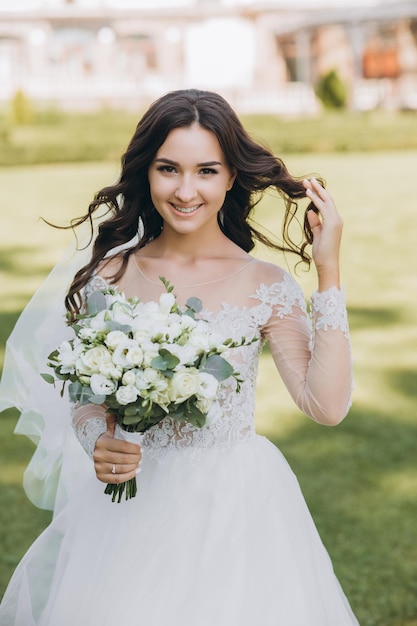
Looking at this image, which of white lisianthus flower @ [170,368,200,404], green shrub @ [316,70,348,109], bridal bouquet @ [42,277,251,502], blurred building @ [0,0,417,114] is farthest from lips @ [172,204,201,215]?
blurred building @ [0,0,417,114]

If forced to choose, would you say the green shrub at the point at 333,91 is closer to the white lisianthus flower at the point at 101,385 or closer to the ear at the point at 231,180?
the ear at the point at 231,180

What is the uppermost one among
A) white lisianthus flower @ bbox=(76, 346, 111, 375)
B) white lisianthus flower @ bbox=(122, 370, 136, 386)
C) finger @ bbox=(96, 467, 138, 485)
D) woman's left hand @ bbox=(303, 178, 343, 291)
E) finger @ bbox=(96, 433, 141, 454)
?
woman's left hand @ bbox=(303, 178, 343, 291)

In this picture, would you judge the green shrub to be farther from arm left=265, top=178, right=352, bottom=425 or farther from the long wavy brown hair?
arm left=265, top=178, right=352, bottom=425

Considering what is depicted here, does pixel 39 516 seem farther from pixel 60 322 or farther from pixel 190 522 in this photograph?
pixel 190 522

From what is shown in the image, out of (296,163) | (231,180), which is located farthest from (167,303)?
(296,163)

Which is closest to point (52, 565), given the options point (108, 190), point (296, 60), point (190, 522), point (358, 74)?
point (190, 522)

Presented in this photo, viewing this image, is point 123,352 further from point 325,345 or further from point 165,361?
point 325,345

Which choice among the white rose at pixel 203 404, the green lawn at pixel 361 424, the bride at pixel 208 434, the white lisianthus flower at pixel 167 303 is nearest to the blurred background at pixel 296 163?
the green lawn at pixel 361 424

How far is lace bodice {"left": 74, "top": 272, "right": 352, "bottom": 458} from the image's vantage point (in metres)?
2.77

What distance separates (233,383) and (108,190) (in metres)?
0.73

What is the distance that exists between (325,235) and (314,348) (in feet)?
1.02

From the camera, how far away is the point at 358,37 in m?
33.0

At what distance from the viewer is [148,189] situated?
10.2ft

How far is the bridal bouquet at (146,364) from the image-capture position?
2389 millimetres
